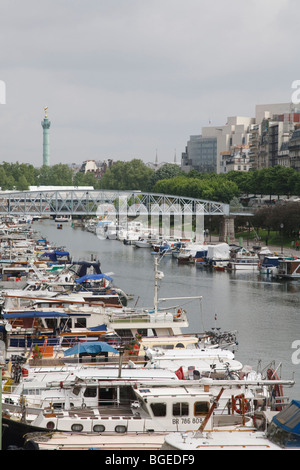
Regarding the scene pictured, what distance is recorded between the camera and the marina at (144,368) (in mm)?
15492

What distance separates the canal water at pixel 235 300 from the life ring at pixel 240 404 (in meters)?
4.62

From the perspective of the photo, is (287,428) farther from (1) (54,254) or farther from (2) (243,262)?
(2) (243,262)

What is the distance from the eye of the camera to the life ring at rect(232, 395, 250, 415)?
15969 mm

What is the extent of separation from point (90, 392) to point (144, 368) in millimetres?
2316

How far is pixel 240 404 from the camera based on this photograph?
643 inches

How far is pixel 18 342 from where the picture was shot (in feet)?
77.1

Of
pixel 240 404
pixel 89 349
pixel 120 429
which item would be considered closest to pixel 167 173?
pixel 89 349

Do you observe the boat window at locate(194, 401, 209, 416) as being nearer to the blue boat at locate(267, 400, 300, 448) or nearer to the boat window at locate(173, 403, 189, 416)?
the boat window at locate(173, 403, 189, 416)

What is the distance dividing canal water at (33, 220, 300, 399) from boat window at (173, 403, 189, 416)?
241 inches

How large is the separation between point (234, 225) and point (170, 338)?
6538 cm

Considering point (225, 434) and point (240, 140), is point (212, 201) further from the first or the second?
point (225, 434)

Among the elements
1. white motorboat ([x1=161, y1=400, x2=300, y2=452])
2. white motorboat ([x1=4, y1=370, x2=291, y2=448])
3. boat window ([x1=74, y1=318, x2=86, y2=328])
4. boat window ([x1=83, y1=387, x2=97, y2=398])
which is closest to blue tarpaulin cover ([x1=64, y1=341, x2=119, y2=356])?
white motorboat ([x1=4, y1=370, x2=291, y2=448])

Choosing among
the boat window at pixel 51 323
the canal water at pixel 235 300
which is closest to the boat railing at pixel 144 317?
the boat window at pixel 51 323

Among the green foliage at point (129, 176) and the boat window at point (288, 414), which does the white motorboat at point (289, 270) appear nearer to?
the boat window at point (288, 414)
